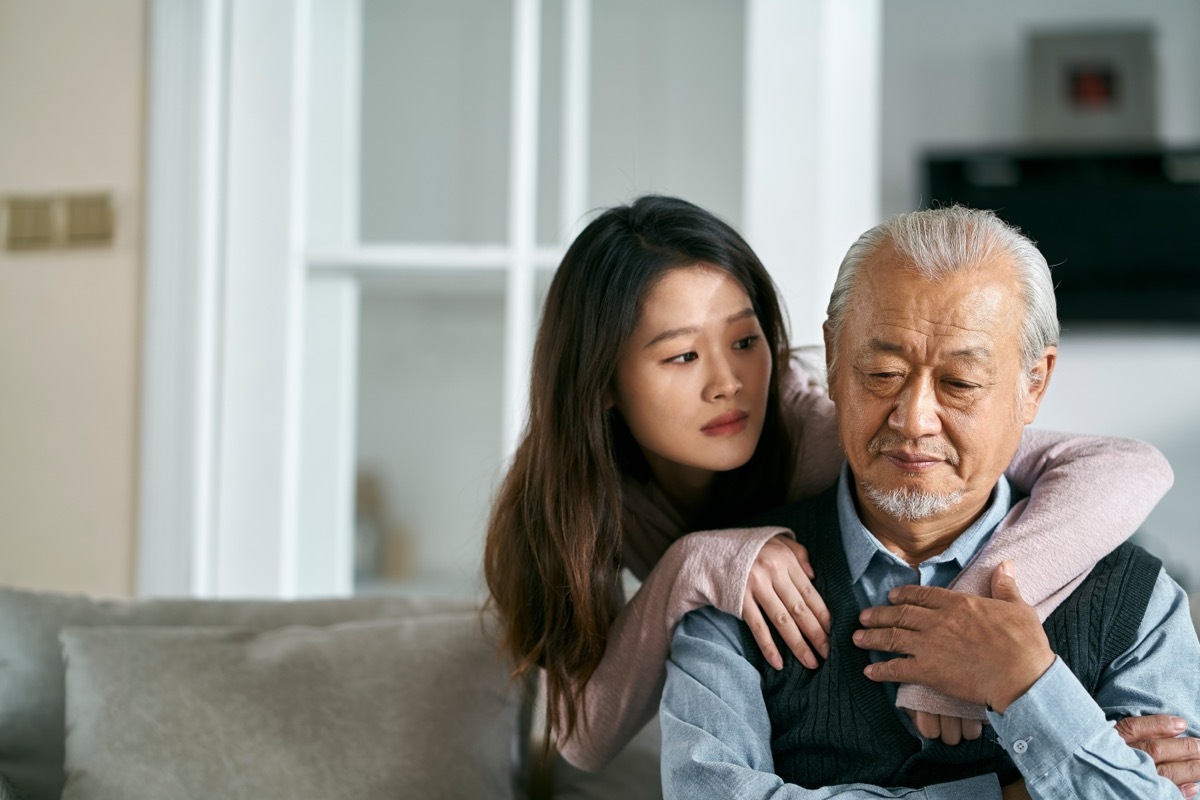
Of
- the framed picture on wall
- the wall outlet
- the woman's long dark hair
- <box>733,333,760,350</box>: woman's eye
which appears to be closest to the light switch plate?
the wall outlet

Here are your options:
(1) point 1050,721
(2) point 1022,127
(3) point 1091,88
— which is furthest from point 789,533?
(3) point 1091,88

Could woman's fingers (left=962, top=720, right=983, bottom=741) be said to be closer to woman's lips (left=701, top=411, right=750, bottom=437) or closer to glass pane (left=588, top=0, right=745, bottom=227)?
woman's lips (left=701, top=411, right=750, bottom=437)

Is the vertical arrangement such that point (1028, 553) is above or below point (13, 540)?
above

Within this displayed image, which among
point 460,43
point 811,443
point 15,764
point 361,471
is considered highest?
point 460,43

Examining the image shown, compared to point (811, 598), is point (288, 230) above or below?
above

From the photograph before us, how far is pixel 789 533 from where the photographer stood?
4.84 ft

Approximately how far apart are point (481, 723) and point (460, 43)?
5.23ft

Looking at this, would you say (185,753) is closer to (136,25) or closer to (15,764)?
(15,764)

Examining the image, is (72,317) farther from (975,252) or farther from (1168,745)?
(1168,745)

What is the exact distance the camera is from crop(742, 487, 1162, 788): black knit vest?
1.27 meters

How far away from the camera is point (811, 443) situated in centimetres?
162

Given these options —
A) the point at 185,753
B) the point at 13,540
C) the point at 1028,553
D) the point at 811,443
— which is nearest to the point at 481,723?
the point at 185,753

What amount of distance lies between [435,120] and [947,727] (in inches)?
72.1

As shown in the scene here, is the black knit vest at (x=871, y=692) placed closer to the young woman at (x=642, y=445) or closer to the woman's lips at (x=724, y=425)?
the young woman at (x=642, y=445)
